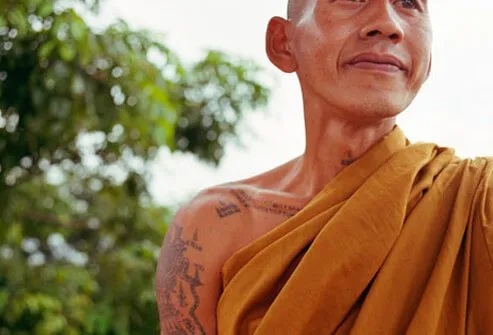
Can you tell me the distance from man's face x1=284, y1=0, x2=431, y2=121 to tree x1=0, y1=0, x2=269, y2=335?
160cm

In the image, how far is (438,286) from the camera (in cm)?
169

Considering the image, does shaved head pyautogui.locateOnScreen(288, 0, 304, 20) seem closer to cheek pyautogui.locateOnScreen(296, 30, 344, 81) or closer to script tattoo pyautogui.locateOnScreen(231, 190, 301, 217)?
cheek pyautogui.locateOnScreen(296, 30, 344, 81)

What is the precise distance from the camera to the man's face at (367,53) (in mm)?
1820

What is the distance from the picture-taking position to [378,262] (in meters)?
1.74

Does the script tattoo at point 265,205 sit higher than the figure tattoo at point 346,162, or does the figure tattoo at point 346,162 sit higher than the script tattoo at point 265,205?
the figure tattoo at point 346,162

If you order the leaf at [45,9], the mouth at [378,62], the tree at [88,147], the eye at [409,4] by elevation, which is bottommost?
the tree at [88,147]

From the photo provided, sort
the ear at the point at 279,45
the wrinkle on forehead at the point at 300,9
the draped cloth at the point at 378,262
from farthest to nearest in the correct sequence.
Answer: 1. the ear at the point at 279,45
2. the wrinkle on forehead at the point at 300,9
3. the draped cloth at the point at 378,262

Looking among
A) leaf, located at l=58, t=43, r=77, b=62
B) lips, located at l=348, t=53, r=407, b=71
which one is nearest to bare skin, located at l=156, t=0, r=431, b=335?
lips, located at l=348, t=53, r=407, b=71

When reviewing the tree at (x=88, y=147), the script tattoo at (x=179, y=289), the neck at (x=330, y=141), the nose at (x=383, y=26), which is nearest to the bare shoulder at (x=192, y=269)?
the script tattoo at (x=179, y=289)

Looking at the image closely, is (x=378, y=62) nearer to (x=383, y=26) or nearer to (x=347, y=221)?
(x=383, y=26)

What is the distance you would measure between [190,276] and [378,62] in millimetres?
552

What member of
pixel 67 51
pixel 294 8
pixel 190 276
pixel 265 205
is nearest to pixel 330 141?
pixel 265 205

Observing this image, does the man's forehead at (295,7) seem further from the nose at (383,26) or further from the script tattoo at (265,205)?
the script tattoo at (265,205)

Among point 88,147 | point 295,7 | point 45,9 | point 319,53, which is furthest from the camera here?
point 88,147
